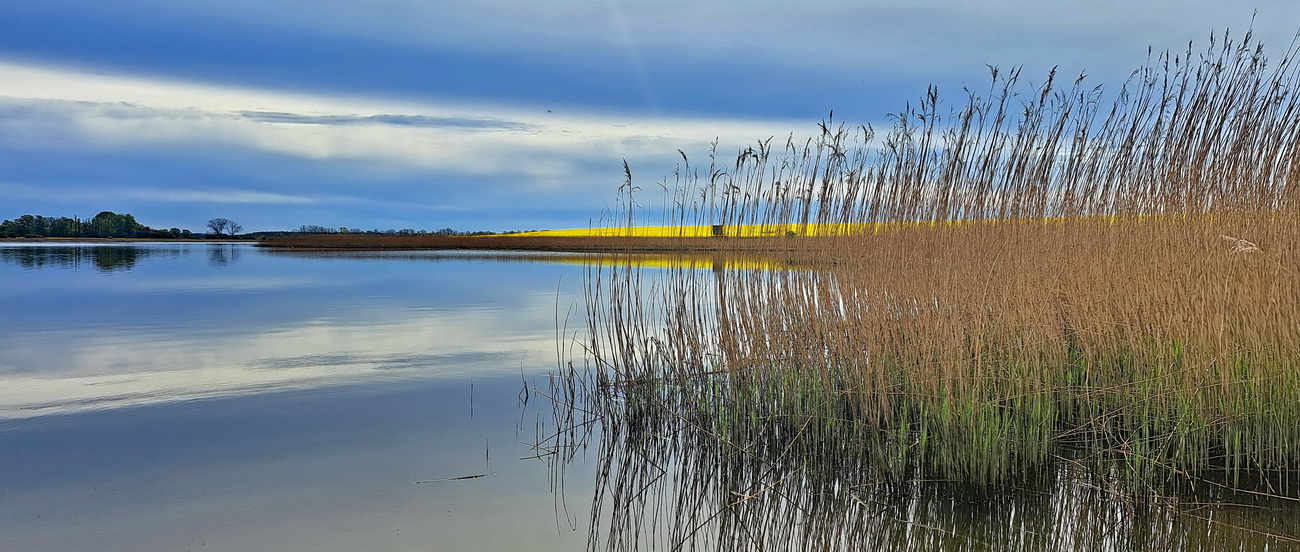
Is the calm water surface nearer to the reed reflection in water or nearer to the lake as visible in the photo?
the lake

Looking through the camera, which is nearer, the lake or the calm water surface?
the lake

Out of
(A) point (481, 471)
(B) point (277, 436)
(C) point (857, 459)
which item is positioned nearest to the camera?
(C) point (857, 459)

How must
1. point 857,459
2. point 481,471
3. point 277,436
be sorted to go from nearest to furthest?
point 857,459 < point 481,471 < point 277,436

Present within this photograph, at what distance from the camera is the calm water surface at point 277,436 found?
3.03 meters

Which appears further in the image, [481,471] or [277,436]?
[277,436]

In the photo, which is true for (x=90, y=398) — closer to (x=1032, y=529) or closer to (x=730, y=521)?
(x=730, y=521)

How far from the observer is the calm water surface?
9.95 ft

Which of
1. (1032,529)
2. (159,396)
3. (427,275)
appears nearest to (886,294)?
(1032,529)

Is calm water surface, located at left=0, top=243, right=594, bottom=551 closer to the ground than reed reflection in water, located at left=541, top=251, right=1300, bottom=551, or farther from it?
closer to the ground

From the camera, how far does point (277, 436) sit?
424cm

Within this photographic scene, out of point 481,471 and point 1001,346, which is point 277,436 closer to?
point 481,471

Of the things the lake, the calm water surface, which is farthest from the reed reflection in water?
the calm water surface

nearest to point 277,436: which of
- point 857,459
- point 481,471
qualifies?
point 481,471

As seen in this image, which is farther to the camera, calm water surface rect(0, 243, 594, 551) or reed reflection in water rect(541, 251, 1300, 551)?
calm water surface rect(0, 243, 594, 551)
